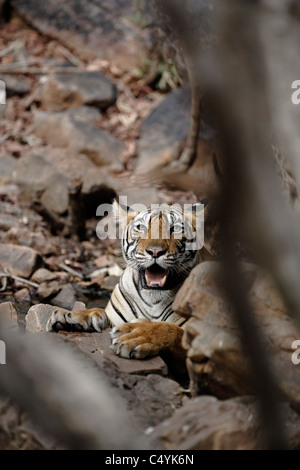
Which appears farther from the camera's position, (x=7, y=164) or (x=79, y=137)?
(x=79, y=137)

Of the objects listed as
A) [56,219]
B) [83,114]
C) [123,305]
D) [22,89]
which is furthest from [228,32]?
[22,89]

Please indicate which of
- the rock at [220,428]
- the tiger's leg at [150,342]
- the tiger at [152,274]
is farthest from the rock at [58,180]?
the rock at [220,428]

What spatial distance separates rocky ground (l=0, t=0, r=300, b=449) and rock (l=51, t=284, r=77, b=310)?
2 cm

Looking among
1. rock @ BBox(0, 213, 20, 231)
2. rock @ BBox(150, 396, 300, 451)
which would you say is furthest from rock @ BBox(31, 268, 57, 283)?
rock @ BBox(150, 396, 300, 451)

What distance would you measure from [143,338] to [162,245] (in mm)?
867

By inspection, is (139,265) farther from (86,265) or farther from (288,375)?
(86,265)

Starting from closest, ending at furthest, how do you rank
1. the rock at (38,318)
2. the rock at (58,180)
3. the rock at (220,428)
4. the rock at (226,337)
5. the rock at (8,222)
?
1. the rock at (220,428)
2. the rock at (226,337)
3. the rock at (38,318)
4. the rock at (8,222)
5. the rock at (58,180)

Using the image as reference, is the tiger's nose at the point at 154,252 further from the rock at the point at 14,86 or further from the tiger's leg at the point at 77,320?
the rock at the point at 14,86

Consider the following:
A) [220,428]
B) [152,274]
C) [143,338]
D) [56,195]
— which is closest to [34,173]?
[56,195]

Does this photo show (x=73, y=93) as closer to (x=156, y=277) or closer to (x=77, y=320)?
(x=156, y=277)

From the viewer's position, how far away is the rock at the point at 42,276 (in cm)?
723

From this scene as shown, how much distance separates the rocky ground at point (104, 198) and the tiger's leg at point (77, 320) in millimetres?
121

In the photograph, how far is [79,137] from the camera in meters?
10.8

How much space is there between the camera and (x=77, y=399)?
5.44 feet
